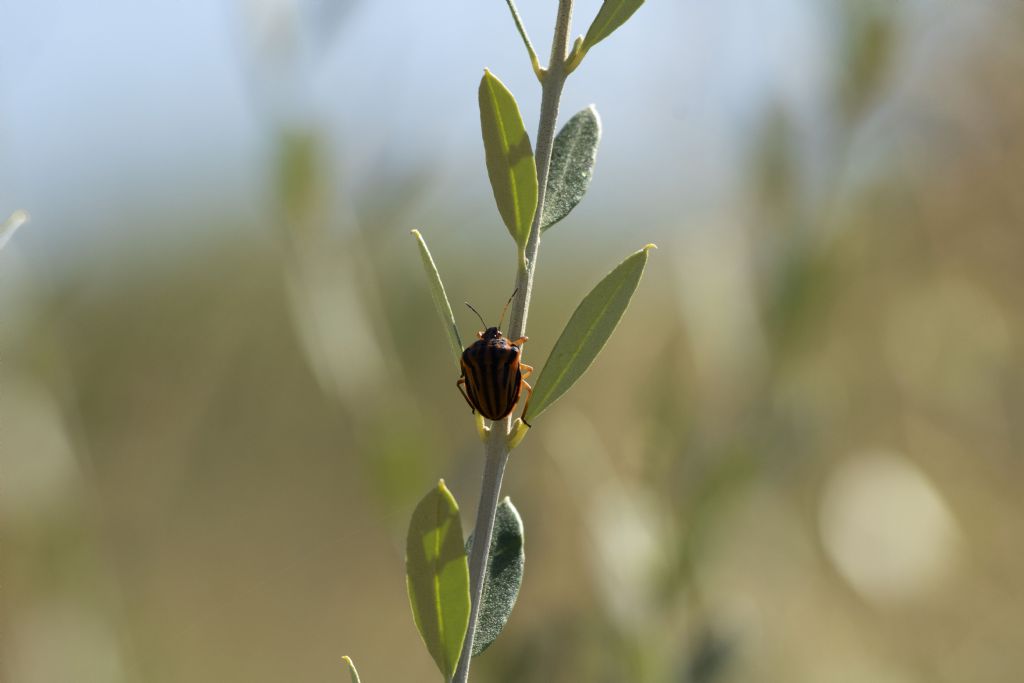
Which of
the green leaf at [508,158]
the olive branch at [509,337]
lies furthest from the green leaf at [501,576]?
the green leaf at [508,158]

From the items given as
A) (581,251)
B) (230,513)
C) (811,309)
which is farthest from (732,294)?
(230,513)

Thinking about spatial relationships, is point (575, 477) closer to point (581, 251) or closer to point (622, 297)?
point (622, 297)

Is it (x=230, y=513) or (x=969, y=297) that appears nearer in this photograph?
(x=969, y=297)

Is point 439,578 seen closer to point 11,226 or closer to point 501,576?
point 501,576

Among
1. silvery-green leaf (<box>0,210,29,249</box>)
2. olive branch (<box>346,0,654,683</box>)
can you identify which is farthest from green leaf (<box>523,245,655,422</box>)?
silvery-green leaf (<box>0,210,29,249</box>)

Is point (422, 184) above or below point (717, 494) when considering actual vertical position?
above

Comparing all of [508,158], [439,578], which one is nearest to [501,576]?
[439,578]
